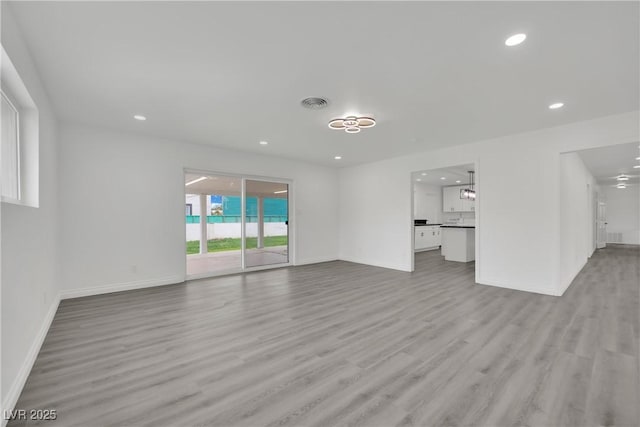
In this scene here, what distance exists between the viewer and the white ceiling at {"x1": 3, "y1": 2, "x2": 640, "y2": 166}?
1931 millimetres

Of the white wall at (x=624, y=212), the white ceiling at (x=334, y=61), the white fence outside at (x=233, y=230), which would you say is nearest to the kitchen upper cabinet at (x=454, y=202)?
the white wall at (x=624, y=212)

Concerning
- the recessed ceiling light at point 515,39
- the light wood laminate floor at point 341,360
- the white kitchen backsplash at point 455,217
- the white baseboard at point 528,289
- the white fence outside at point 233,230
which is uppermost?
the recessed ceiling light at point 515,39

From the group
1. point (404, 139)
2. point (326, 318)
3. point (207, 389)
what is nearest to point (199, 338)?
point (207, 389)

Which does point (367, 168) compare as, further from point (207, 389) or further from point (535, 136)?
point (207, 389)

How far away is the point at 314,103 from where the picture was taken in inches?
133

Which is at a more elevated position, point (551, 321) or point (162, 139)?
point (162, 139)

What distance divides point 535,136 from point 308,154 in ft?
13.3

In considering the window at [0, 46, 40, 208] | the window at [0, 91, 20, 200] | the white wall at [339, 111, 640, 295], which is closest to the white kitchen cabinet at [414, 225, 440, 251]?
the white wall at [339, 111, 640, 295]

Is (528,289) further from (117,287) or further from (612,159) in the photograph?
(117,287)

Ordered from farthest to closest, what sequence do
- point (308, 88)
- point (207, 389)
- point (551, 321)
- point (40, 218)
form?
point (551, 321) → point (308, 88) → point (40, 218) → point (207, 389)

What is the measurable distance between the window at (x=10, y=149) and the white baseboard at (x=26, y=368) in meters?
1.27

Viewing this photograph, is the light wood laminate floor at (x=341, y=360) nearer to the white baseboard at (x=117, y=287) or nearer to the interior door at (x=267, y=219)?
the white baseboard at (x=117, y=287)

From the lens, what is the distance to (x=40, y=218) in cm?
285

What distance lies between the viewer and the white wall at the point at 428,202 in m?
10.3
